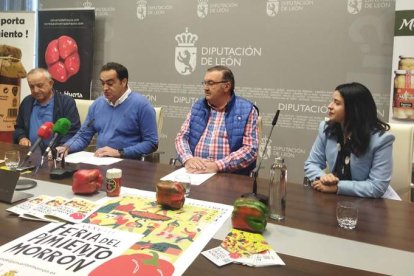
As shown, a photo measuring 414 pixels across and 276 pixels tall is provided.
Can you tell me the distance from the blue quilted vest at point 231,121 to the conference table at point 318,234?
0.70m

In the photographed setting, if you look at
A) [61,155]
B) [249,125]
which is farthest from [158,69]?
[61,155]

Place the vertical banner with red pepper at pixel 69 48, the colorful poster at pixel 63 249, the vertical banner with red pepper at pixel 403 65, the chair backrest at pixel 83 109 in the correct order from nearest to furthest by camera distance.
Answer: the colorful poster at pixel 63 249
the vertical banner with red pepper at pixel 403 65
the chair backrest at pixel 83 109
the vertical banner with red pepper at pixel 69 48

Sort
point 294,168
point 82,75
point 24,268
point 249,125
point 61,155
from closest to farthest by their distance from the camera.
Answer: point 24,268 → point 61,155 → point 249,125 → point 294,168 → point 82,75

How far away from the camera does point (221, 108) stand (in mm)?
2568

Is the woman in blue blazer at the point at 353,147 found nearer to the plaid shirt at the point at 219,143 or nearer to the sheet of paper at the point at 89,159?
the plaid shirt at the point at 219,143

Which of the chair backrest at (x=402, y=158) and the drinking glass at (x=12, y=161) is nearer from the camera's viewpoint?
the drinking glass at (x=12, y=161)

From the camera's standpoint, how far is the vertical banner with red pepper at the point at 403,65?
2984 millimetres

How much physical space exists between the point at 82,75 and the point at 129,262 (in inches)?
155

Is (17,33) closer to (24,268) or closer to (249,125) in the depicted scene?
(249,125)

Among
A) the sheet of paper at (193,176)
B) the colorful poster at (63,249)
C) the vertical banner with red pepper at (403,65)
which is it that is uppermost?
the vertical banner with red pepper at (403,65)

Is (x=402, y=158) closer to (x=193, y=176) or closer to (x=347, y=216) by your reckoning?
(x=347, y=216)

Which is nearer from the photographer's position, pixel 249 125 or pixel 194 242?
pixel 194 242

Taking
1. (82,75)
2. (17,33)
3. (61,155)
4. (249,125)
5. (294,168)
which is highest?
(17,33)

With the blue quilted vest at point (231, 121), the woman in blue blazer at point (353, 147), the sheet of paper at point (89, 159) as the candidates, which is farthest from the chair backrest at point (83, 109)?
the woman in blue blazer at point (353, 147)
